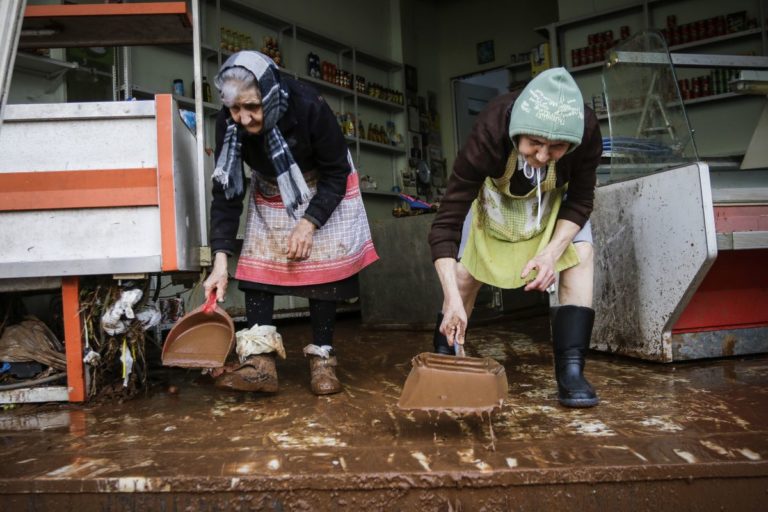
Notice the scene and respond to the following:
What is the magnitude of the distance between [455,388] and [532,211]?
73 centimetres

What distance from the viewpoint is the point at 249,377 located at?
192cm

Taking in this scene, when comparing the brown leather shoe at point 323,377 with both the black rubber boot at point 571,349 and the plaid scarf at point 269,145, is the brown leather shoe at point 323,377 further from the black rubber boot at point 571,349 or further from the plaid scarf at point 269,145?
the black rubber boot at point 571,349

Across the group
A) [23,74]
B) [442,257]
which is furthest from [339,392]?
[23,74]

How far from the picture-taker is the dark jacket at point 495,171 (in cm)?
173

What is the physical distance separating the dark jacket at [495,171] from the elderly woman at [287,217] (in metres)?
0.41

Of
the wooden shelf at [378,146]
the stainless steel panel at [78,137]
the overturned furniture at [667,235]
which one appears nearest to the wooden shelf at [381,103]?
the wooden shelf at [378,146]

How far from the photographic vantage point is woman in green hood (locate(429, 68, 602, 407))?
1600 mm

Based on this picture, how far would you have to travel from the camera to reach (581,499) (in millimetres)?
1214

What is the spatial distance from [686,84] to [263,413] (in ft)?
19.8

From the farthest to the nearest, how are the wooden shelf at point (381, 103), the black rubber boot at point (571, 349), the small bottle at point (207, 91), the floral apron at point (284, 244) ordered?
1. the wooden shelf at point (381, 103)
2. the small bottle at point (207, 91)
3. the floral apron at point (284, 244)
4. the black rubber boot at point (571, 349)

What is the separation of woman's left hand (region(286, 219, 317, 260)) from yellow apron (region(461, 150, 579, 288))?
0.52 meters

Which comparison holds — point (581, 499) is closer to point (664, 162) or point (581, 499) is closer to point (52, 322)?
point (664, 162)

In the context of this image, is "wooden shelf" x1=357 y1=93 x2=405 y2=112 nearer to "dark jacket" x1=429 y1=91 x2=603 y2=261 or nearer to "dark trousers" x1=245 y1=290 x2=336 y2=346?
"dark trousers" x1=245 y1=290 x2=336 y2=346

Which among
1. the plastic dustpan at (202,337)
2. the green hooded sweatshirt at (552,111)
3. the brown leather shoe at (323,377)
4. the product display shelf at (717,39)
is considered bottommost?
the brown leather shoe at (323,377)
